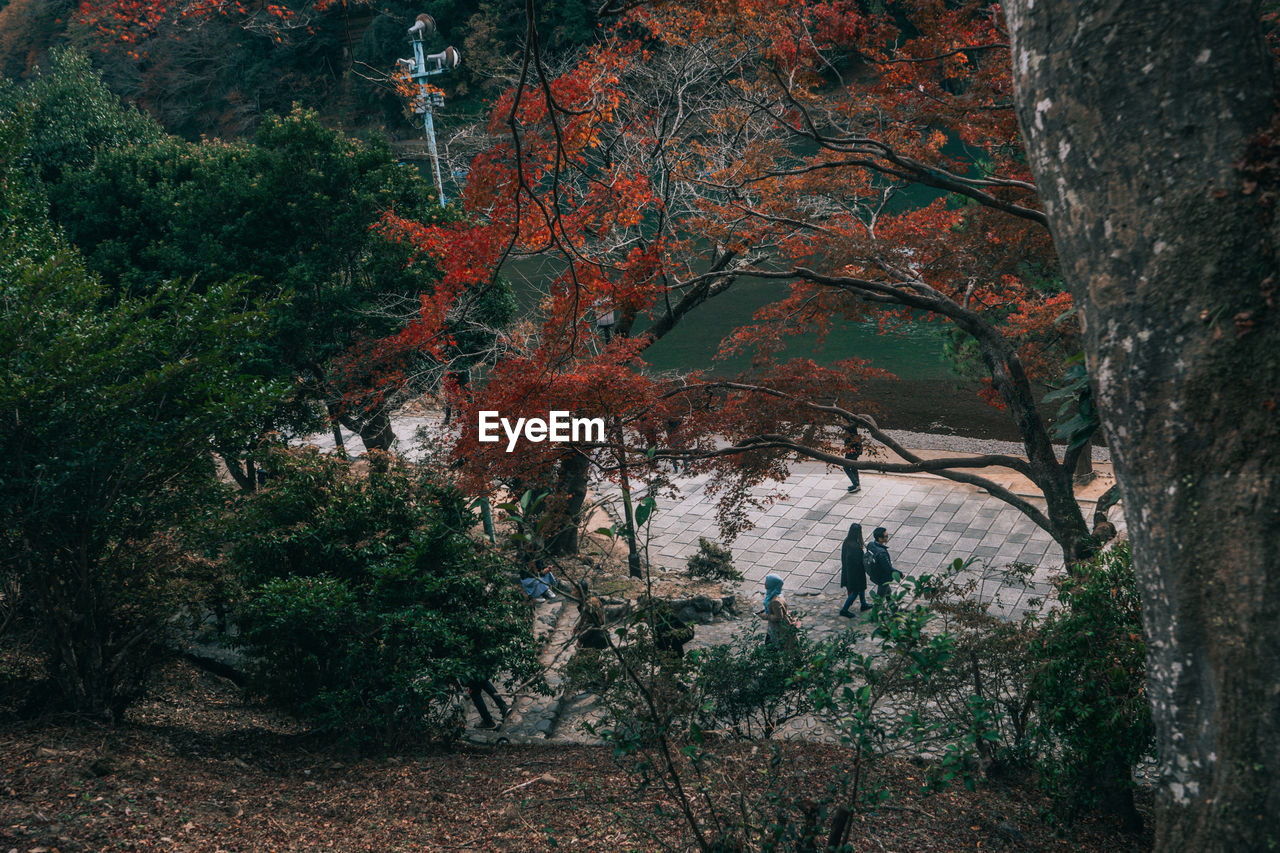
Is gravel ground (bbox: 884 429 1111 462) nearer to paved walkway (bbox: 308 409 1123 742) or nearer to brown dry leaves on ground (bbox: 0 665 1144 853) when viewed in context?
paved walkway (bbox: 308 409 1123 742)

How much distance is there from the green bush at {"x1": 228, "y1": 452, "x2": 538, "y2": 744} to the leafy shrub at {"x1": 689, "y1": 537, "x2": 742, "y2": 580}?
4446 millimetres

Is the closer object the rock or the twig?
the twig

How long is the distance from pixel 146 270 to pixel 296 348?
8.93 feet

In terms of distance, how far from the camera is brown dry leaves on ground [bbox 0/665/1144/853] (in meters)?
4.13

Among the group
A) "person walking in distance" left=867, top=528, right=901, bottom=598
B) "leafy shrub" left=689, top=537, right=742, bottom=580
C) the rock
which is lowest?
the rock

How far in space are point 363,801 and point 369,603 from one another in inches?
62.6

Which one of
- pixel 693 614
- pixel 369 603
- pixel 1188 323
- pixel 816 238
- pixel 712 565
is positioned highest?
pixel 816 238

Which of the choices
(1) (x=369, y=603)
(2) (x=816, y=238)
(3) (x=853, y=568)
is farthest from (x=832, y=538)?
(1) (x=369, y=603)

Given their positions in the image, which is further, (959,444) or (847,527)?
(959,444)

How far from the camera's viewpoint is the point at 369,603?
629 cm

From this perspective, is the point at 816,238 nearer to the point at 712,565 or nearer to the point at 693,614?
the point at 712,565

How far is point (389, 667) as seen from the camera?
20.4 ft

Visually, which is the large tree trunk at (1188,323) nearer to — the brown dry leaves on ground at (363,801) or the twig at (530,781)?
the brown dry leaves on ground at (363,801)

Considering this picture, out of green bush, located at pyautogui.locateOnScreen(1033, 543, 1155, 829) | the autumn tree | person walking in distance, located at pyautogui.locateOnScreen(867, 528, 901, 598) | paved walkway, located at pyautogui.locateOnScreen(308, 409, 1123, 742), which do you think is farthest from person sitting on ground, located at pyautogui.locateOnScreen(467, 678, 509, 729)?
person walking in distance, located at pyautogui.locateOnScreen(867, 528, 901, 598)
